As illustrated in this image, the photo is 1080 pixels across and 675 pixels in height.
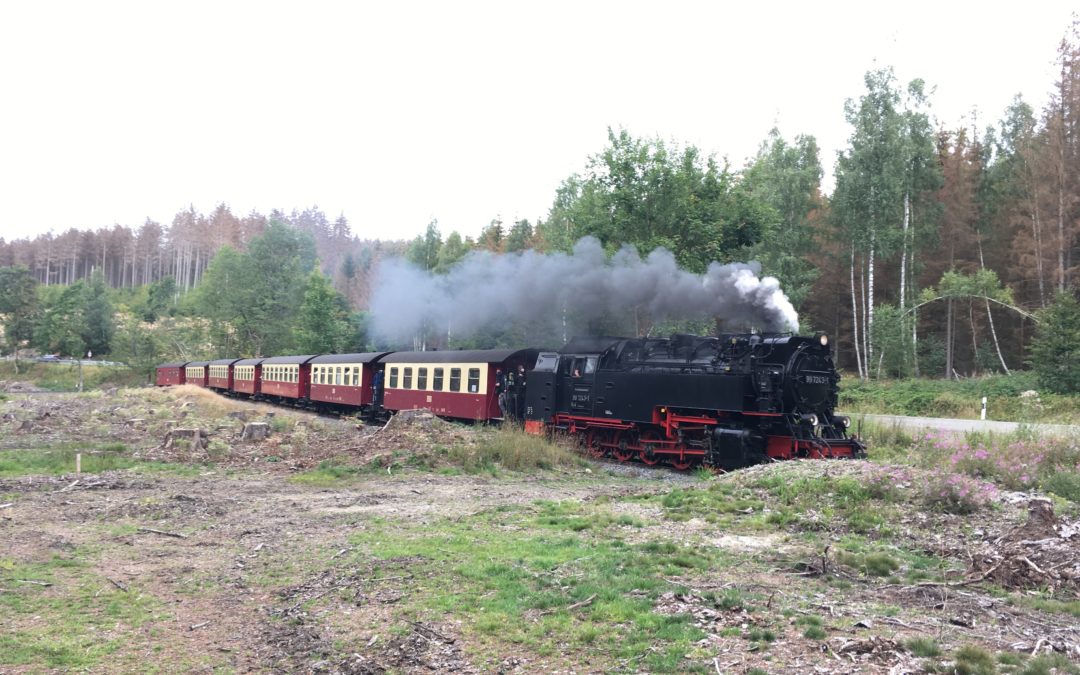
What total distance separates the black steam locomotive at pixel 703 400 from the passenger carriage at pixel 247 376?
87.0 ft

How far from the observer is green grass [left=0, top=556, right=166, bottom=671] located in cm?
548

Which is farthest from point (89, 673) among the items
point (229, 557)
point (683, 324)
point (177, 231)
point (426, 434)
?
point (177, 231)

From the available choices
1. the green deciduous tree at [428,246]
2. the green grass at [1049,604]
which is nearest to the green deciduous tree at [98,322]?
the green deciduous tree at [428,246]

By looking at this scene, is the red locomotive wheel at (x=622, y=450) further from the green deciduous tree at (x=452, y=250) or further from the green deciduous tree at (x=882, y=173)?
the green deciduous tree at (x=452, y=250)

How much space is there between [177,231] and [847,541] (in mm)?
124639

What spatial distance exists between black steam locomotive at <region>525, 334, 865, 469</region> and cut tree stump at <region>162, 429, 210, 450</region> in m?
8.40

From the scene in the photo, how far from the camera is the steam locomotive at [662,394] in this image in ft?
50.9

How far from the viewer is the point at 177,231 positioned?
11569 cm

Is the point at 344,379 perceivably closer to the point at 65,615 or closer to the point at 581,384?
the point at 581,384

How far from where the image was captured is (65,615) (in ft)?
21.0

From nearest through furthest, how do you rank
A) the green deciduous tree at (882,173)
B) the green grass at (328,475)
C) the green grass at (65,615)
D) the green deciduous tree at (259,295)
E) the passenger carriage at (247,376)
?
the green grass at (65,615)
the green grass at (328,475)
the green deciduous tree at (882,173)
the passenger carriage at (247,376)
the green deciduous tree at (259,295)

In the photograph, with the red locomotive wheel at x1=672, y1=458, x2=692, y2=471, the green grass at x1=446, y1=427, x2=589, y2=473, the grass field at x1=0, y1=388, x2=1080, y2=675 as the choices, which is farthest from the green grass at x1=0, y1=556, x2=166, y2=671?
the red locomotive wheel at x1=672, y1=458, x2=692, y2=471

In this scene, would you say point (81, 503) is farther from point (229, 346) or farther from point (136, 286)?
point (136, 286)

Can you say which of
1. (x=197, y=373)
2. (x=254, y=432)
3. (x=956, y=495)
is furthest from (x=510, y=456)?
(x=197, y=373)
